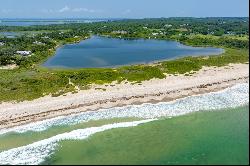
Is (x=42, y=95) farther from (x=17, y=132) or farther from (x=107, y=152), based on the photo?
(x=107, y=152)

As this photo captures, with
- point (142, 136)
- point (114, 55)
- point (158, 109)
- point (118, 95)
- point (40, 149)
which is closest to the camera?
point (40, 149)

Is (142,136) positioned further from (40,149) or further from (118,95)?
(118,95)

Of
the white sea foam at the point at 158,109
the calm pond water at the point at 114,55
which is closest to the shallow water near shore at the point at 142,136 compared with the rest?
the white sea foam at the point at 158,109

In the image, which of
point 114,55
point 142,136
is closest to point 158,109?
point 142,136

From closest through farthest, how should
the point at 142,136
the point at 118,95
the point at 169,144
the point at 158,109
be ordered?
1. the point at 169,144
2. the point at 142,136
3. the point at 158,109
4. the point at 118,95

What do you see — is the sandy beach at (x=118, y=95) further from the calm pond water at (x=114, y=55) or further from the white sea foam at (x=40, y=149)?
the calm pond water at (x=114, y=55)

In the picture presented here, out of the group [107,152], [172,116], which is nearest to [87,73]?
[172,116]
